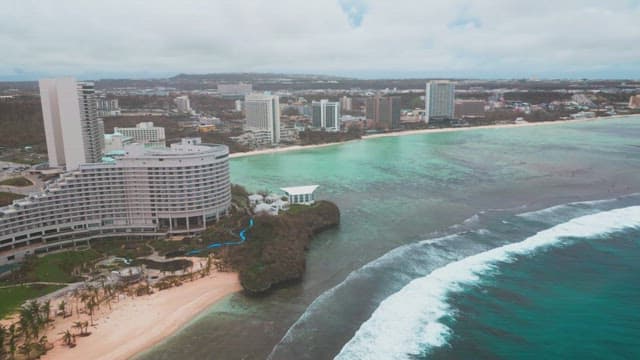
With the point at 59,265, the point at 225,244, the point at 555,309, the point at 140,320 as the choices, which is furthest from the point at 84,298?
the point at 555,309

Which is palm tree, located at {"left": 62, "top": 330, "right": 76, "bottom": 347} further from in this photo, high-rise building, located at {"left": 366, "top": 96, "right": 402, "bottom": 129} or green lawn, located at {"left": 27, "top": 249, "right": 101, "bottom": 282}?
high-rise building, located at {"left": 366, "top": 96, "right": 402, "bottom": 129}

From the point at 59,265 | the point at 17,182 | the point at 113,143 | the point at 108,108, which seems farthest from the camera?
the point at 108,108

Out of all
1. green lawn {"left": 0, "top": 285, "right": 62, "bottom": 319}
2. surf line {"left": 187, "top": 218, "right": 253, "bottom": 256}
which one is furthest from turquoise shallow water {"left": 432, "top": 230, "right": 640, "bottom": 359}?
green lawn {"left": 0, "top": 285, "right": 62, "bottom": 319}

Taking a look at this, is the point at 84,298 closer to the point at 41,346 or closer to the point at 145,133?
the point at 41,346

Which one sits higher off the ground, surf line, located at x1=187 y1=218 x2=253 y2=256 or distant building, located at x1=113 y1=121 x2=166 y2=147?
distant building, located at x1=113 y1=121 x2=166 y2=147

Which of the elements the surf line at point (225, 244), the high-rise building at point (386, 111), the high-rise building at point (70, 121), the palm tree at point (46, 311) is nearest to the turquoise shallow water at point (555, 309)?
the surf line at point (225, 244)

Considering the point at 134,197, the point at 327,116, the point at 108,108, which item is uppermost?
the point at 108,108

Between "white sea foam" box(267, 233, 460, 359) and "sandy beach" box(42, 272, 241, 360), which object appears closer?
"sandy beach" box(42, 272, 241, 360)
